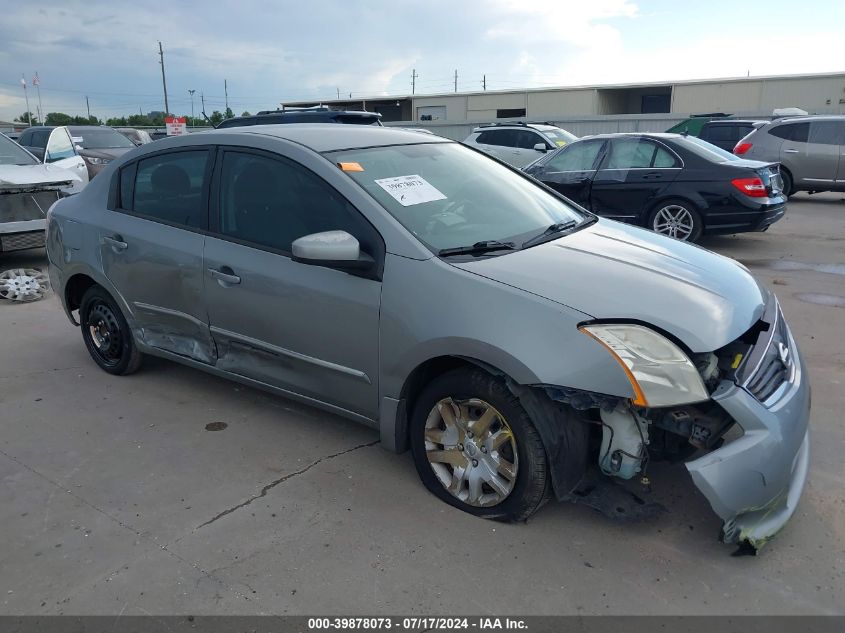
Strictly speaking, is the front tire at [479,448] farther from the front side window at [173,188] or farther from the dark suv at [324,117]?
the dark suv at [324,117]

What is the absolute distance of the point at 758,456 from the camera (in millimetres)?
2543

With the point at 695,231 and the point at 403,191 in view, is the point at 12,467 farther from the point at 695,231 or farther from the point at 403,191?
the point at 695,231

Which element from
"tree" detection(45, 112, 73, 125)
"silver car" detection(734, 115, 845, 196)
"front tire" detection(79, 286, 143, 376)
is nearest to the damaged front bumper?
"front tire" detection(79, 286, 143, 376)

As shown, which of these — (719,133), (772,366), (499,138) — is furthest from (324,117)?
(719,133)

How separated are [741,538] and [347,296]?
6.41 feet

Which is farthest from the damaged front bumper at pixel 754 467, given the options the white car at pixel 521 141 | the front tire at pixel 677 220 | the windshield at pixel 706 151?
the white car at pixel 521 141

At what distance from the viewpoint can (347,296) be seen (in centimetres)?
326

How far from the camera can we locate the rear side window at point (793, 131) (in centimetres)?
1360

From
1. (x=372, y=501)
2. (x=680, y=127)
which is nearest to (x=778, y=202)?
(x=372, y=501)

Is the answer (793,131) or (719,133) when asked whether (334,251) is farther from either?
(719,133)

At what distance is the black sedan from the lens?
851 cm

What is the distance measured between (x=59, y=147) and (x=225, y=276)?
836cm

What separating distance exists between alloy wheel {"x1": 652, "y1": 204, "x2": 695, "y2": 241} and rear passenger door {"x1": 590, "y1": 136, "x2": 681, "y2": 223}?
A: 0.21 m

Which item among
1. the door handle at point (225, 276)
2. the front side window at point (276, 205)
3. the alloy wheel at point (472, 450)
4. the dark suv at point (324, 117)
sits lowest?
the alloy wheel at point (472, 450)
